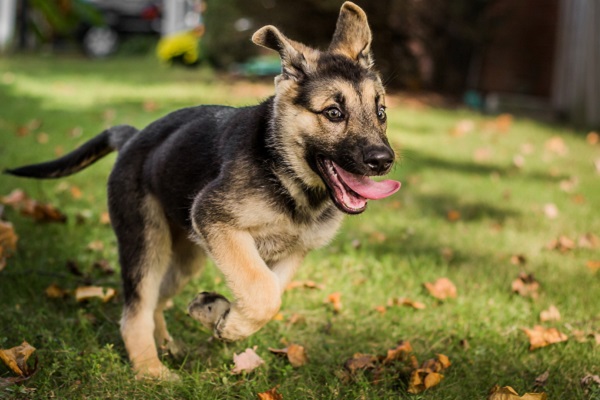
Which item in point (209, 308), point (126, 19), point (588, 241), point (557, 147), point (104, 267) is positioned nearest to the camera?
point (209, 308)

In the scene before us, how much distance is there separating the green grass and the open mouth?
1.79 feet

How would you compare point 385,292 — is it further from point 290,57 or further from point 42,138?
point 42,138

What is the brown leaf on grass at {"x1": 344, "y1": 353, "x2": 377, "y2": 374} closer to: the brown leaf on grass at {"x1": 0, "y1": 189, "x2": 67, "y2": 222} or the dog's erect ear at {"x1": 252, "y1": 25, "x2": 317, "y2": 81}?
the dog's erect ear at {"x1": 252, "y1": 25, "x2": 317, "y2": 81}

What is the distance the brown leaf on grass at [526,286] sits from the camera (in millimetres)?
4836

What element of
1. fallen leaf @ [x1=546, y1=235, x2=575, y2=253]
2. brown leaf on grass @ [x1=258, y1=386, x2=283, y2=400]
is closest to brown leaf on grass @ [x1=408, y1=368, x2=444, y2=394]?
brown leaf on grass @ [x1=258, y1=386, x2=283, y2=400]

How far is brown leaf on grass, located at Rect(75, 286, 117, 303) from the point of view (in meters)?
4.19

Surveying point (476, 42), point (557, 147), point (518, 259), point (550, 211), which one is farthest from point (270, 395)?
point (476, 42)

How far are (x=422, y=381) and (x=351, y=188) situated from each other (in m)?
0.94

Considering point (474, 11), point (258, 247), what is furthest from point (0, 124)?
point (474, 11)

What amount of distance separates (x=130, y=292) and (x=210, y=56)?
1528 centimetres

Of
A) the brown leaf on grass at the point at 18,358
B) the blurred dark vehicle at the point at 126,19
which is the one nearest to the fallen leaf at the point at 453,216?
the brown leaf on grass at the point at 18,358

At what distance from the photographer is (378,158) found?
3162 mm

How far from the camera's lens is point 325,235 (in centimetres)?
360

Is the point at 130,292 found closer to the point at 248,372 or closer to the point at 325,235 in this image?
the point at 248,372
